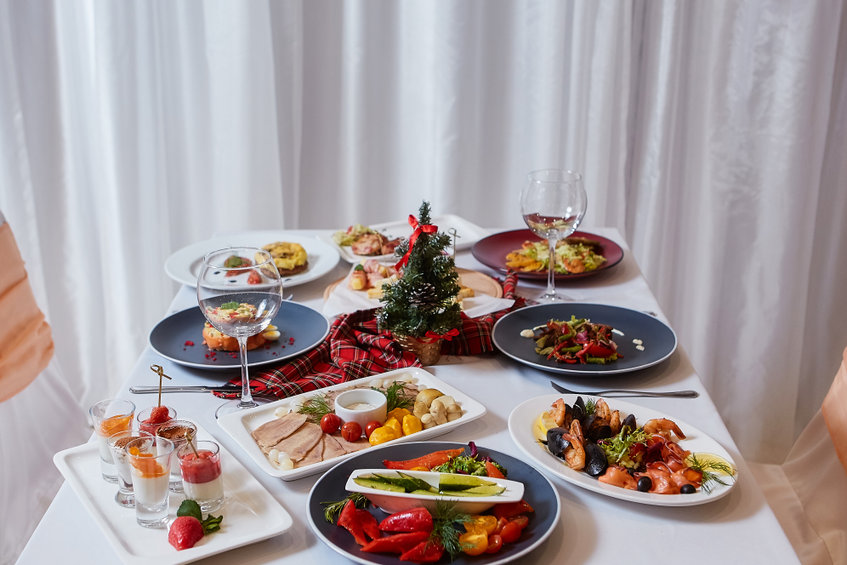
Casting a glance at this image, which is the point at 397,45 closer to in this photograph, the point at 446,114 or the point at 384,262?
the point at 446,114

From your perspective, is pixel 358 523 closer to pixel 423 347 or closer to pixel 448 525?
pixel 448 525

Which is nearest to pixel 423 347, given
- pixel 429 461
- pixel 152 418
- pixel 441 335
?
pixel 441 335

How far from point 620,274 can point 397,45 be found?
4.89 ft

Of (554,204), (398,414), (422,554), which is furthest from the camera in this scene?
(554,204)

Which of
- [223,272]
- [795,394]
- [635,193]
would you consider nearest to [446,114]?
[635,193]

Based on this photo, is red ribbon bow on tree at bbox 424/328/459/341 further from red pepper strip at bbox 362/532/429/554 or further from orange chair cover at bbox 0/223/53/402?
orange chair cover at bbox 0/223/53/402

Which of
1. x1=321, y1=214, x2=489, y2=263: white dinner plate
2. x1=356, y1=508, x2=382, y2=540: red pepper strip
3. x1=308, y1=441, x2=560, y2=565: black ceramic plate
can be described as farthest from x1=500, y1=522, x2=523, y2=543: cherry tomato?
x1=321, y1=214, x2=489, y2=263: white dinner plate

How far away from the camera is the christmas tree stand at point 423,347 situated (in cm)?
151

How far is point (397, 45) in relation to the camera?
3.10 m

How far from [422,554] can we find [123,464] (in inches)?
15.5

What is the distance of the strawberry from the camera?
964 millimetres

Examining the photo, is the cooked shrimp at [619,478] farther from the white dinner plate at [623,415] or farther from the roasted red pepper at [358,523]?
the roasted red pepper at [358,523]

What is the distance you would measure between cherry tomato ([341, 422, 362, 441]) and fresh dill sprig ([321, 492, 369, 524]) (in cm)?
17

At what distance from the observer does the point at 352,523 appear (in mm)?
979
